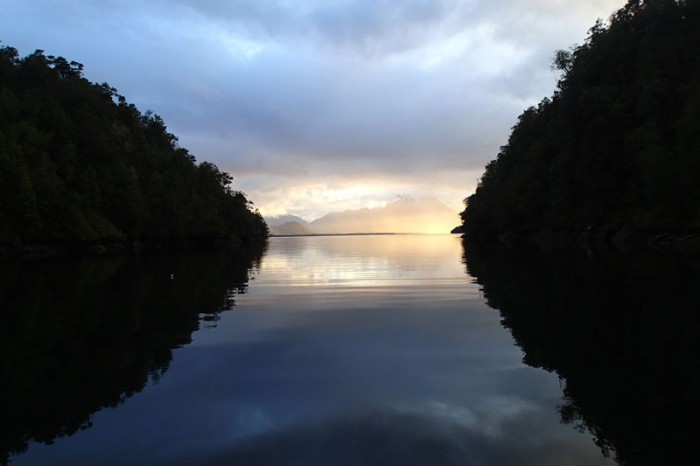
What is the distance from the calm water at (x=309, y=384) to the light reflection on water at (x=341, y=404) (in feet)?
0.09

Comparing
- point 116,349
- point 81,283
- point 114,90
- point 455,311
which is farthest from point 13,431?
point 114,90

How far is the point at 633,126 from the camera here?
71812mm

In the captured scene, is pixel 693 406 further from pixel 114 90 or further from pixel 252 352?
pixel 114 90

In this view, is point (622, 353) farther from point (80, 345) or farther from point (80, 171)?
point (80, 171)

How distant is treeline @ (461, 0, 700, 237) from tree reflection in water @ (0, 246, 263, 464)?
53.0m

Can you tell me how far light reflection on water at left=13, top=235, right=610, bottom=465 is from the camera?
643 centimetres

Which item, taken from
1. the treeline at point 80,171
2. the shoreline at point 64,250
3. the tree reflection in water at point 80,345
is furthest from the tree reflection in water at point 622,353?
the treeline at point 80,171

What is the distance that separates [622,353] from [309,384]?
637 cm

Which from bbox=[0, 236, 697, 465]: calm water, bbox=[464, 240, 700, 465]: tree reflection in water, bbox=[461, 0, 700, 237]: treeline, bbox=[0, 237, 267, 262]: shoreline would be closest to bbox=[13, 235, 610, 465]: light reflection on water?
bbox=[0, 236, 697, 465]: calm water

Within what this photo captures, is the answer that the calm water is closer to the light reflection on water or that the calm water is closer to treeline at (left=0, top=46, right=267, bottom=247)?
the light reflection on water

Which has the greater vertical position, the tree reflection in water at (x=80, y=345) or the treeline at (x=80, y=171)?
the treeline at (x=80, y=171)

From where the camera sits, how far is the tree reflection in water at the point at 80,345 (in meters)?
8.01

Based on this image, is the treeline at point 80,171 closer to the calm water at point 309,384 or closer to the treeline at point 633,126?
the calm water at point 309,384

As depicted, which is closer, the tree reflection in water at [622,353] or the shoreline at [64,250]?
the tree reflection in water at [622,353]
